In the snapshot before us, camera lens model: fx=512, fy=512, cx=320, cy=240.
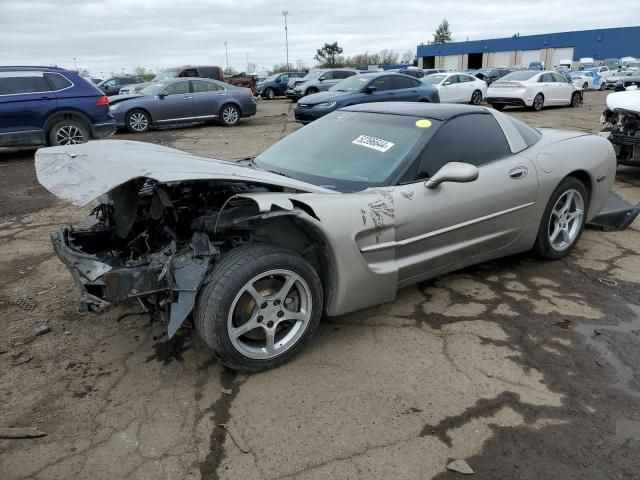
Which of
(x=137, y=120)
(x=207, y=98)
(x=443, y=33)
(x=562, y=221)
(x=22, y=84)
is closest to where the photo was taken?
(x=562, y=221)

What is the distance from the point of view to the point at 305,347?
3092 millimetres

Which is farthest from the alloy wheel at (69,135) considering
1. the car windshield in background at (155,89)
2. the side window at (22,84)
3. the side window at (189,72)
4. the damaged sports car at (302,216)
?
the side window at (189,72)

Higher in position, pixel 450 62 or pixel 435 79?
pixel 450 62

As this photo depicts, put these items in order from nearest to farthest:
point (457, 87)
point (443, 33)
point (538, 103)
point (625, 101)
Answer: point (625, 101) < point (538, 103) < point (457, 87) < point (443, 33)

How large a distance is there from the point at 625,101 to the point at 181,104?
10612mm

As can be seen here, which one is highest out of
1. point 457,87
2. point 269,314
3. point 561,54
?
point 561,54

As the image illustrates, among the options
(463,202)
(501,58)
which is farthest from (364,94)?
(501,58)

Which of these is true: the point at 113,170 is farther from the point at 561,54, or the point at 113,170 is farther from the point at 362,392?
the point at 561,54

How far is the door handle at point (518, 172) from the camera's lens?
3762 millimetres

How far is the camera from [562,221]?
4.35 metres

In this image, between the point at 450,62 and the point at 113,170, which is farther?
the point at 450,62

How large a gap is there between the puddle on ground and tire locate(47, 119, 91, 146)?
9239 millimetres

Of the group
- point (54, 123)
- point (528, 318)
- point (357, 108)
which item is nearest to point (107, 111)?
point (54, 123)

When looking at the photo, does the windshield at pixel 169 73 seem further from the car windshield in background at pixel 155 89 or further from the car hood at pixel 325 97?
the car hood at pixel 325 97
